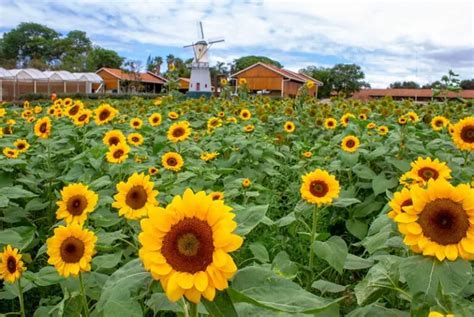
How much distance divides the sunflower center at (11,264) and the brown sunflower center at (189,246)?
0.88m

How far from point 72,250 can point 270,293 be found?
70 cm

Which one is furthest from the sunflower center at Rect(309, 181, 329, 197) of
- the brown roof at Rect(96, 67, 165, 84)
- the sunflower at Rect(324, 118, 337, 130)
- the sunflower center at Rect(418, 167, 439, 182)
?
the brown roof at Rect(96, 67, 165, 84)

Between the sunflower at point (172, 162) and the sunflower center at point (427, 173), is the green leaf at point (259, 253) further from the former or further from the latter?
the sunflower at point (172, 162)

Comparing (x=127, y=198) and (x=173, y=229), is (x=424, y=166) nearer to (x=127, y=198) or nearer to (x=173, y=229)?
(x=127, y=198)

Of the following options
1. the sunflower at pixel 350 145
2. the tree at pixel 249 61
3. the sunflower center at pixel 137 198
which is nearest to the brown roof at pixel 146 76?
the tree at pixel 249 61

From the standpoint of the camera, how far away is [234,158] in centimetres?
334

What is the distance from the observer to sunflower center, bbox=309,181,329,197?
190 cm

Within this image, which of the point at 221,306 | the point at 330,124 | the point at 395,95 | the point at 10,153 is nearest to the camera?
the point at 221,306

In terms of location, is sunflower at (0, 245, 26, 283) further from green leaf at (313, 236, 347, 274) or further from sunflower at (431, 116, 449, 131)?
sunflower at (431, 116, 449, 131)

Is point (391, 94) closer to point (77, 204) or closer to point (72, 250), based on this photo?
point (77, 204)

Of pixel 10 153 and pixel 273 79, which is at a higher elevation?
pixel 273 79

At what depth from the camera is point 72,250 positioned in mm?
1312

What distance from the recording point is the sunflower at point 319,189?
6.16ft

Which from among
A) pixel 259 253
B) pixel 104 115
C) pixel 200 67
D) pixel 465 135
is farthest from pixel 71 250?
pixel 200 67
